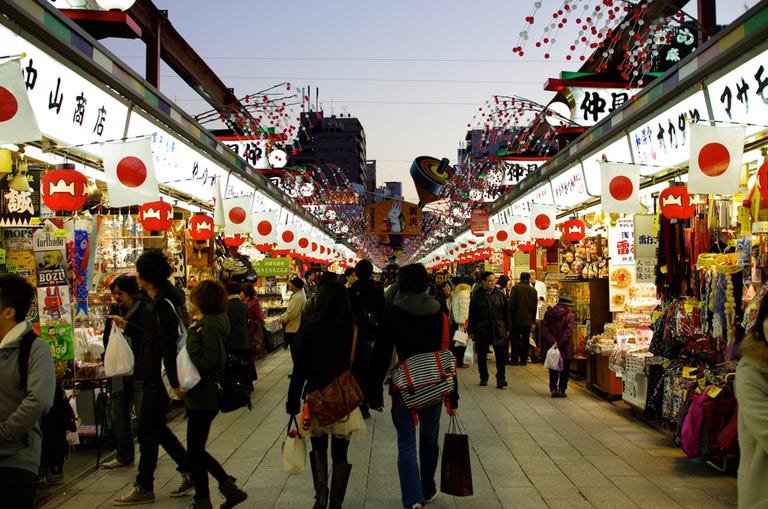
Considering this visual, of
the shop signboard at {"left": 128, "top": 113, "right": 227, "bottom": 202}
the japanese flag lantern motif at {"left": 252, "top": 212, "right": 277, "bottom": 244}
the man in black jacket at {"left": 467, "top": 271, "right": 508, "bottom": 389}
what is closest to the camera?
the shop signboard at {"left": 128, "top": 113, "right": 227, "bottom": 202}

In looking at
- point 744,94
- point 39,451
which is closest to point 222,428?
point 39,451

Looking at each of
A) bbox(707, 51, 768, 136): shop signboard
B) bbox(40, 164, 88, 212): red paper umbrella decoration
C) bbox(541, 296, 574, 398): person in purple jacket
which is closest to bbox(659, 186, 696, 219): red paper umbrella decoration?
bbox(707, 51, 768, 136): shop signboard

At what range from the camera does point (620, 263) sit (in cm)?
1023

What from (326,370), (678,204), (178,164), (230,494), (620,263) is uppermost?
(178,164)

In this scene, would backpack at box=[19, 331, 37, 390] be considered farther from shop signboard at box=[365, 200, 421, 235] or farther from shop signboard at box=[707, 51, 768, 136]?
shop signboard at box=[365, 200, 421, 235]

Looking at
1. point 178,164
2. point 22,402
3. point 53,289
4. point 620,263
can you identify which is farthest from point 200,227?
point 22,402

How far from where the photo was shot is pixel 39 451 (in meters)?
3.38

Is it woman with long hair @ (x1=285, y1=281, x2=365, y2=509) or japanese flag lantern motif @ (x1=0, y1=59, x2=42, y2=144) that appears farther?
woman with long hair @ (x1=285, y1=281, x2=365, y2=509)

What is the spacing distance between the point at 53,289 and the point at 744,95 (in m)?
6.36

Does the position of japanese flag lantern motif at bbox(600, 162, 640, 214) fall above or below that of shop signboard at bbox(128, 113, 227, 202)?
below

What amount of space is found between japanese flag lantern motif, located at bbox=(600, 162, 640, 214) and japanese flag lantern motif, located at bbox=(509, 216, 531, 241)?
19.4ft

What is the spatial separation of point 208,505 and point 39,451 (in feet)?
6.36

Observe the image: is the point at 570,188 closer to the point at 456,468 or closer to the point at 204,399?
the point at 456,468

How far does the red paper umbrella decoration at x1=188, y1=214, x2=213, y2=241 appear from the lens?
10.0 meters
